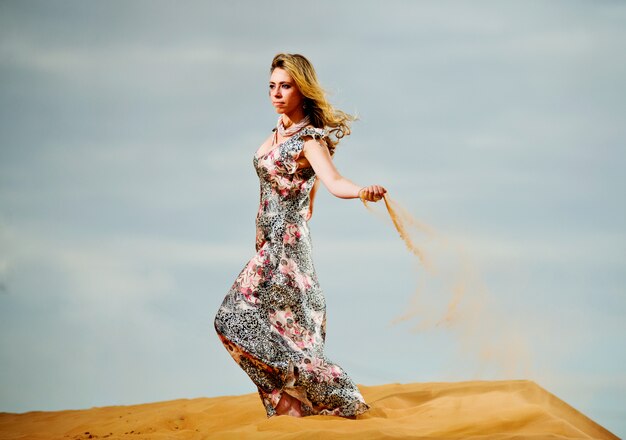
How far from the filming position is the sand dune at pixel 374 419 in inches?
191

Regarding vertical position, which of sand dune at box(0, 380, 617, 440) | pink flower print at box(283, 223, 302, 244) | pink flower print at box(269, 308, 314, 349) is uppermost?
pink flower print at box(283, 223, 302, 244)

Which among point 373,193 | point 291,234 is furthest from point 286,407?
point 373,193

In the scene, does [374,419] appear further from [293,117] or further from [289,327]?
[293,117]

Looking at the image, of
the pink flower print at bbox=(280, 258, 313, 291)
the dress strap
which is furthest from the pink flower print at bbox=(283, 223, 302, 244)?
the dress strap

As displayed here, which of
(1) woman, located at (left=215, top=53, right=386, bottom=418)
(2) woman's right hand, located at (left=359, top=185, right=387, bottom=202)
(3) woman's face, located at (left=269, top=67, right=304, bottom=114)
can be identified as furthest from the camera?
(3) woman's face, located at (left=269, top=67, right=304, bottom=114)

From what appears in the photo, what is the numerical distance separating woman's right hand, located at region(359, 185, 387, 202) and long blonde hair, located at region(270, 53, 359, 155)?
2.91ft

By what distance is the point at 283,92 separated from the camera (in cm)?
556

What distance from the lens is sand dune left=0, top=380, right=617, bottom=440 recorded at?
484 centimetres

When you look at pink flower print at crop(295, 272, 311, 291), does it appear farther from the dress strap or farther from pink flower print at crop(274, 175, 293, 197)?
the dress strap

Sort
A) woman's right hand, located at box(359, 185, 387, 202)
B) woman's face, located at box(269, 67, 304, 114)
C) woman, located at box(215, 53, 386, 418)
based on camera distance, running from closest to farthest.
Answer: woman's right hand, located at box(359, 185, 387, 202), woman, located at box(215, 53, 386, 418), woman's face, located at box(269, 67, 304, 114)

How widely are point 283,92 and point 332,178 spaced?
28.7 inches

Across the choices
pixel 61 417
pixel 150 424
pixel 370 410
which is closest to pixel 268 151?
pixel 370 410

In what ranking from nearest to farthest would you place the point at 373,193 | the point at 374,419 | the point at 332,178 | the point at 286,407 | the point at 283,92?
the point at 373,193
the point at 332,178
the point at 374,419
the point at 286,407
the point at 283,92

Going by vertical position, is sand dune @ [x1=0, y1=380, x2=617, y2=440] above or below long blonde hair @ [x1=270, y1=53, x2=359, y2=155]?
below
